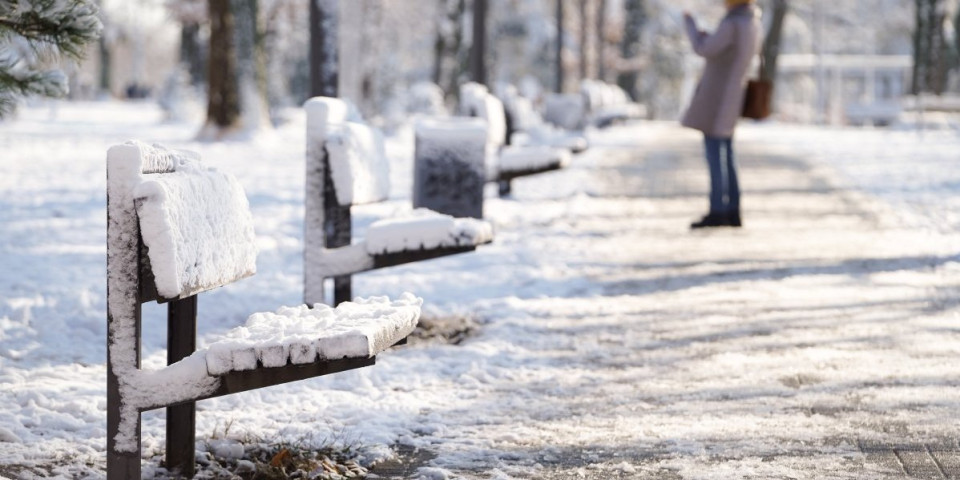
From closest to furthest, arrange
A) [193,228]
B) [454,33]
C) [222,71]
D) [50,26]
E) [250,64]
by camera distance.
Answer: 1. [193,228]
2. [50,26]
3. [222,71]
4. [250,64]
5. [454,33]

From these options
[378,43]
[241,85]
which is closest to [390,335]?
[241,85]

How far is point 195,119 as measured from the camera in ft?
120

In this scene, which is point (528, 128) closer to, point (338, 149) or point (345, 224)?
point (345, 224)

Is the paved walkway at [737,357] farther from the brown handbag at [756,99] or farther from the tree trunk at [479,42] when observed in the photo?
the tree trunk at [479,42]

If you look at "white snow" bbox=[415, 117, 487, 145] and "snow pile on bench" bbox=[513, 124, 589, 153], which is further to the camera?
"snow pile on bench" bbox=[513, 124, 589, 153]

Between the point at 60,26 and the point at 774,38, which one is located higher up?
the point at 774,38

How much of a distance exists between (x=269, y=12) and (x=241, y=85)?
54.6ft

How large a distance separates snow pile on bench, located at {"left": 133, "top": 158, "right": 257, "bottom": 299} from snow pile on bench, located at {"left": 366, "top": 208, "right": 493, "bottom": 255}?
1528 millimetres

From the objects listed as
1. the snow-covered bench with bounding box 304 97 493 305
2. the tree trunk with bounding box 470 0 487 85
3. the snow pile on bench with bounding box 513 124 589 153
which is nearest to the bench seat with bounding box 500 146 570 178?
the snow pile on bench with bounding box 513 124 589 153

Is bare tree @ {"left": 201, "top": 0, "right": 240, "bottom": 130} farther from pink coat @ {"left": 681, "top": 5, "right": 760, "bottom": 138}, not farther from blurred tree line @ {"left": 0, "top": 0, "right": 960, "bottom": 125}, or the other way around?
pink coat @ {"left": 681, "top": 5, "right": 760, "bottom": 138}

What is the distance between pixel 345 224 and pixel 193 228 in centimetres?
257

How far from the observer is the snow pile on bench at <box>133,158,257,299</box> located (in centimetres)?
364

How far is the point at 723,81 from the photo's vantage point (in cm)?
1081

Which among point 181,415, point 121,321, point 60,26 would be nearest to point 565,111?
point 60,26
